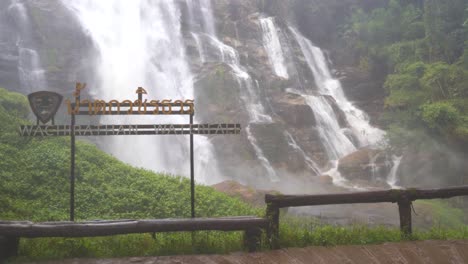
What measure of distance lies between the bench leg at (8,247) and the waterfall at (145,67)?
1399 cm

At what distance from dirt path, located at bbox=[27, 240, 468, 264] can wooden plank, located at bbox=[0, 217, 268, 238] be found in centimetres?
39

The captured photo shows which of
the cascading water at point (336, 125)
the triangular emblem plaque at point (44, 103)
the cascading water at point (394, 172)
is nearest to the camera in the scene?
the triangular emblem plaque at point (44, 103)

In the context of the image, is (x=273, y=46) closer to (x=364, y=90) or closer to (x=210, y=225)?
(x=364, y=90)

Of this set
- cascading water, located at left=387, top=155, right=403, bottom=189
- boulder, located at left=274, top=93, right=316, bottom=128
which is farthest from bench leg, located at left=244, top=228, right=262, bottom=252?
boulder, located at left=274, top=93, right=316, bottom=128

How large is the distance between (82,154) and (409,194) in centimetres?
955

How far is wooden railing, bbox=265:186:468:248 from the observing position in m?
5.54

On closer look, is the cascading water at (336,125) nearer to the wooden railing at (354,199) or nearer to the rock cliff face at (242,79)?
the rock cliff face at (242,79)

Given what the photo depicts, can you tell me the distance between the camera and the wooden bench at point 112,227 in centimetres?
494

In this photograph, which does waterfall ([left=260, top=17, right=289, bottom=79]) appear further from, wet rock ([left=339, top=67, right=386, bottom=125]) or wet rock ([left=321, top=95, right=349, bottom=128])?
wet rock ([left=339, top=67, right=386, bottom=125])

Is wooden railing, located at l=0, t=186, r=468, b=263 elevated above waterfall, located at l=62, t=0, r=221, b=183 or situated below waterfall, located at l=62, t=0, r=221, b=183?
below

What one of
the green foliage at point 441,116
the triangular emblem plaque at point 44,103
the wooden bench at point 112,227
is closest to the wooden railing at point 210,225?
the wooden bench at point 112,227

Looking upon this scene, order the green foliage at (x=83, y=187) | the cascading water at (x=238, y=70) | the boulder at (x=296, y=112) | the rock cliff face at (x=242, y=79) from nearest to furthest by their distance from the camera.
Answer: the green foliage at (x=83, y=187), the rock cliff face at (x=242, y=79), the cascading water at (x=238, y=70), the boulder at (x=296, y=112)

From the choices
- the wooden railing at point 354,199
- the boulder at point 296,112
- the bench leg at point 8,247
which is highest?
the boulder at point 296,112

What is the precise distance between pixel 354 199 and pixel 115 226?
12.1 ft
